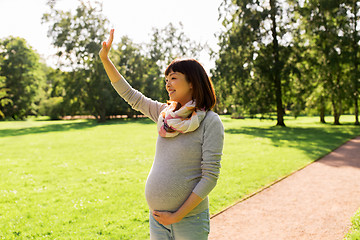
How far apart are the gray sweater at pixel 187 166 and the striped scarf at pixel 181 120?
0.06m

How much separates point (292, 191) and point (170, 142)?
18.3ft

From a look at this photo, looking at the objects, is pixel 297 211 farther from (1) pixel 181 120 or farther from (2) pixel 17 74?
(2) pixel 17 74

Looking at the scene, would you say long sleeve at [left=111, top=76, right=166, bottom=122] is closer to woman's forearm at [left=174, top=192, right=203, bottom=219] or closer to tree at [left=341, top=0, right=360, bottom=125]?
woman's forearm at [left=174, top=192, right=203, bottom=219]

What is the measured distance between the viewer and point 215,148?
1739 mm

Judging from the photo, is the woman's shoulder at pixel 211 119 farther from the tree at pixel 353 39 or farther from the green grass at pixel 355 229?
the tree at pixel 353 39

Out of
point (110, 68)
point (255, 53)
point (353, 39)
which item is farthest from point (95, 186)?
point (353, 39)

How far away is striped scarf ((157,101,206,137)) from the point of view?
69.1 inches

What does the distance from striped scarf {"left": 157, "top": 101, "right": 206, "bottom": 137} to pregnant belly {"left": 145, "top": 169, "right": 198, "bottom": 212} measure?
282mm

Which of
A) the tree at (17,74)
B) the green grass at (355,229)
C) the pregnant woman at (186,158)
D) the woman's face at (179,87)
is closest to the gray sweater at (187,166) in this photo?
the pregnant woman at (186,158)

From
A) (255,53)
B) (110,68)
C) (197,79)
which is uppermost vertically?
(255,53)

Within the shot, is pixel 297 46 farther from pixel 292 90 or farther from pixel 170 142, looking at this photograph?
pixel 170 142

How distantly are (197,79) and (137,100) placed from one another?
0.74 meters

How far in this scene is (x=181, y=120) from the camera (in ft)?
5.92

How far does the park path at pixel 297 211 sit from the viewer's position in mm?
4355
